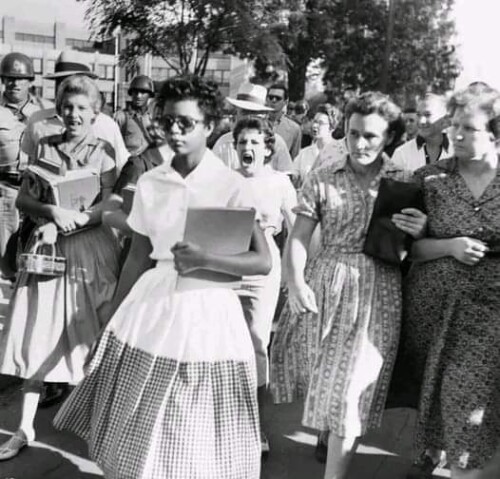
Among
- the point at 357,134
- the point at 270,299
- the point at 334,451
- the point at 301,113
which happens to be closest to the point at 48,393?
the point at 270,299

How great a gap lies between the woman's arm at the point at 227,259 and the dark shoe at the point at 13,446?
158 centimetres

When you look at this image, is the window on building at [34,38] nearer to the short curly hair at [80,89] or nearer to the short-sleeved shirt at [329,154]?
the short-sleeved shirt at [329,154]

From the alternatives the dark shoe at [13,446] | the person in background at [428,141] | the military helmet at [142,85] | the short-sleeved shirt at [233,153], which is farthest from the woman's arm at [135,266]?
the military helmet at [142,85]

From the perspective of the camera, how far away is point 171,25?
16.3 meters

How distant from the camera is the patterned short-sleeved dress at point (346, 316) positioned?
10.8 feet

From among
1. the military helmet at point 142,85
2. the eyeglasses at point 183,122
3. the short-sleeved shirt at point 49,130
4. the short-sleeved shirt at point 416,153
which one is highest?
the eyeglasses at point 183,122

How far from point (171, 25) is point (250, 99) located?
10.4m

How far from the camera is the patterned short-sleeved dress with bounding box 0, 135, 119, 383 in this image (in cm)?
391

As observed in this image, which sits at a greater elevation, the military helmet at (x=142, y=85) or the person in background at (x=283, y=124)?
the military helmet at (x=142, y=85)

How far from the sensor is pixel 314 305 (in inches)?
132

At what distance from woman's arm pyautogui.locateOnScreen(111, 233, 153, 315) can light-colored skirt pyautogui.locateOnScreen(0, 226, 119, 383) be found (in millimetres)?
839

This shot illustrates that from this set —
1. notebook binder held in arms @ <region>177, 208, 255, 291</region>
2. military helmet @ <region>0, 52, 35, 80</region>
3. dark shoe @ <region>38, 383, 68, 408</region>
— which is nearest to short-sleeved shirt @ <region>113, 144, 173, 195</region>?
notebook binder held in arms @ <region>177, 208, 255, 291</region>

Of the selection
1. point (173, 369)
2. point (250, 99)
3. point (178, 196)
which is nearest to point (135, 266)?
point (178, 196)

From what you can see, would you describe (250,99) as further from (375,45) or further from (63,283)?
(375,45)
